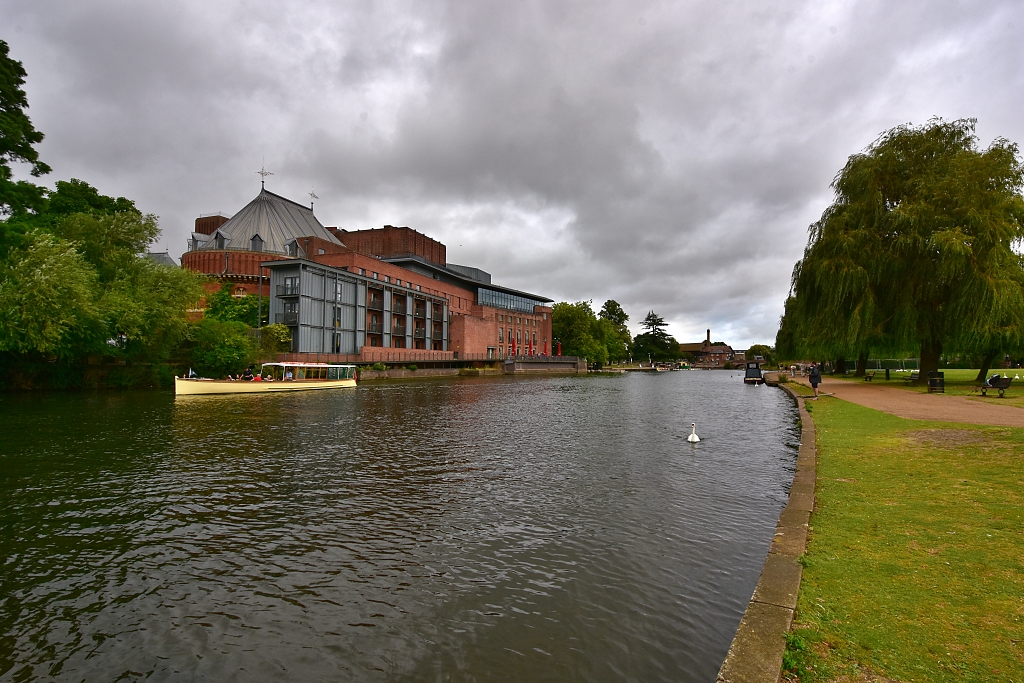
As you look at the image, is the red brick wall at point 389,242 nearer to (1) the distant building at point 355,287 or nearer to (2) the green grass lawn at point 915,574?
(1) the distant building at point 355,287

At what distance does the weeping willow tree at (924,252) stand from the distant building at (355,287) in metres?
51.5

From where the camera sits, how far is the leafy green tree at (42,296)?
2939 cm

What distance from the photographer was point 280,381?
137 ft

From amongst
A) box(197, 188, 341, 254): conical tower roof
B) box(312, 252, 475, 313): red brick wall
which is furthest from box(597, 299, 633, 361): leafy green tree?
box(197, 188, 341, 254): conical tower roof

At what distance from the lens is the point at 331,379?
155 ft

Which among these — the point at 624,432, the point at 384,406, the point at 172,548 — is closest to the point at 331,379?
the point at 384,406

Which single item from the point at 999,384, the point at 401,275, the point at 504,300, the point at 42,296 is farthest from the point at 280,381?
the point at 504,300

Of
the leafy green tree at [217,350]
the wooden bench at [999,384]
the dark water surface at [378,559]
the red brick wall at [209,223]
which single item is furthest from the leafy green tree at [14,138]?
the red brick wall at [209,223]

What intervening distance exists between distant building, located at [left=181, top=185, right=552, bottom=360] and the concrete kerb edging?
5781 centimetres

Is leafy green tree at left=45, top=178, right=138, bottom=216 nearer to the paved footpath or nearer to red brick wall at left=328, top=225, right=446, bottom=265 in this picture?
the paved footpath

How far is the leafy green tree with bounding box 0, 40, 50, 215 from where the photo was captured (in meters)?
34.1

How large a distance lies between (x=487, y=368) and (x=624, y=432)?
3054 inches

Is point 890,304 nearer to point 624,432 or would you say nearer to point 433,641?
point 624,432

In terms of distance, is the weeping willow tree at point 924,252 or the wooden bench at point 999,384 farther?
the weeping willow tree at point 924,252
